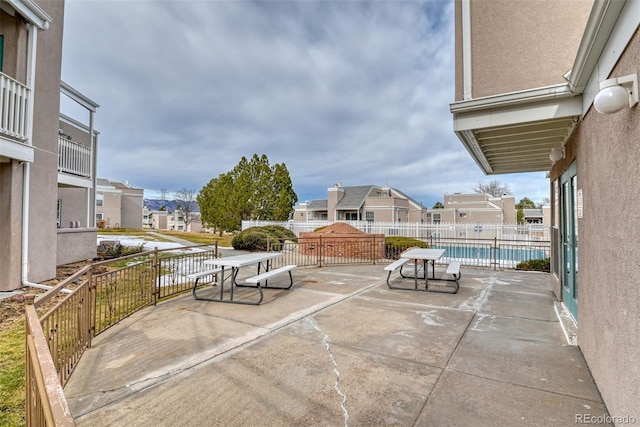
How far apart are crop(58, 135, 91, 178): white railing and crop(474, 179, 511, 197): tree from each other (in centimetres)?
5340

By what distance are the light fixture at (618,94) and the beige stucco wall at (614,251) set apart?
0.06 m

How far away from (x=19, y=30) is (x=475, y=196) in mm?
39351

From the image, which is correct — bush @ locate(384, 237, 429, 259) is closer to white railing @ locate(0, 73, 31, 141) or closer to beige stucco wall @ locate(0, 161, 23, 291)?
beige stucco wall @ locate(0, 161, 23, 291)

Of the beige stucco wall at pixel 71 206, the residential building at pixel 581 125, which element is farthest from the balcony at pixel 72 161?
the residential building at pixel 581 125

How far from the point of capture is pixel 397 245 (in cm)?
1441

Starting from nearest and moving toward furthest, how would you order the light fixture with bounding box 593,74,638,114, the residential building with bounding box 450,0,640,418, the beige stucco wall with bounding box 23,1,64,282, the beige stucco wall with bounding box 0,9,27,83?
the light fixture with bounding box 593,74,638,114, the residential building with bounding box 450,0,640,418, the beige stucco wall with bounding box 0,9,27,83, the beige stucco wall with bounding box 23,1,64,282

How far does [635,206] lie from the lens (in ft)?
6.89

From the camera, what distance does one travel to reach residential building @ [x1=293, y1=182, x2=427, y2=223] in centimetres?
3569

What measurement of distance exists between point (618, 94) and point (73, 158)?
13.4m

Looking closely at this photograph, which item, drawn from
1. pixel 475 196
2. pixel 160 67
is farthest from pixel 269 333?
pixel 475 196

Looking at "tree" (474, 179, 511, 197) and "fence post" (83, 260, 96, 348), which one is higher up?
"tree" (474, 179, 511, 197)

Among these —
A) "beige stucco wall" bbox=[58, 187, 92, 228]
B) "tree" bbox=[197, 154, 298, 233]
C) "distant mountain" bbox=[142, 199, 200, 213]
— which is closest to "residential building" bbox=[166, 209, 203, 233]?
"distant mountain" bbox=[142, 199, 200, 213]

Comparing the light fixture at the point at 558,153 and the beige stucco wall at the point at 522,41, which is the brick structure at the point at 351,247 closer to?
the light fixture at the point at 558,153

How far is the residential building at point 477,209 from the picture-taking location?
34431 millimetres
